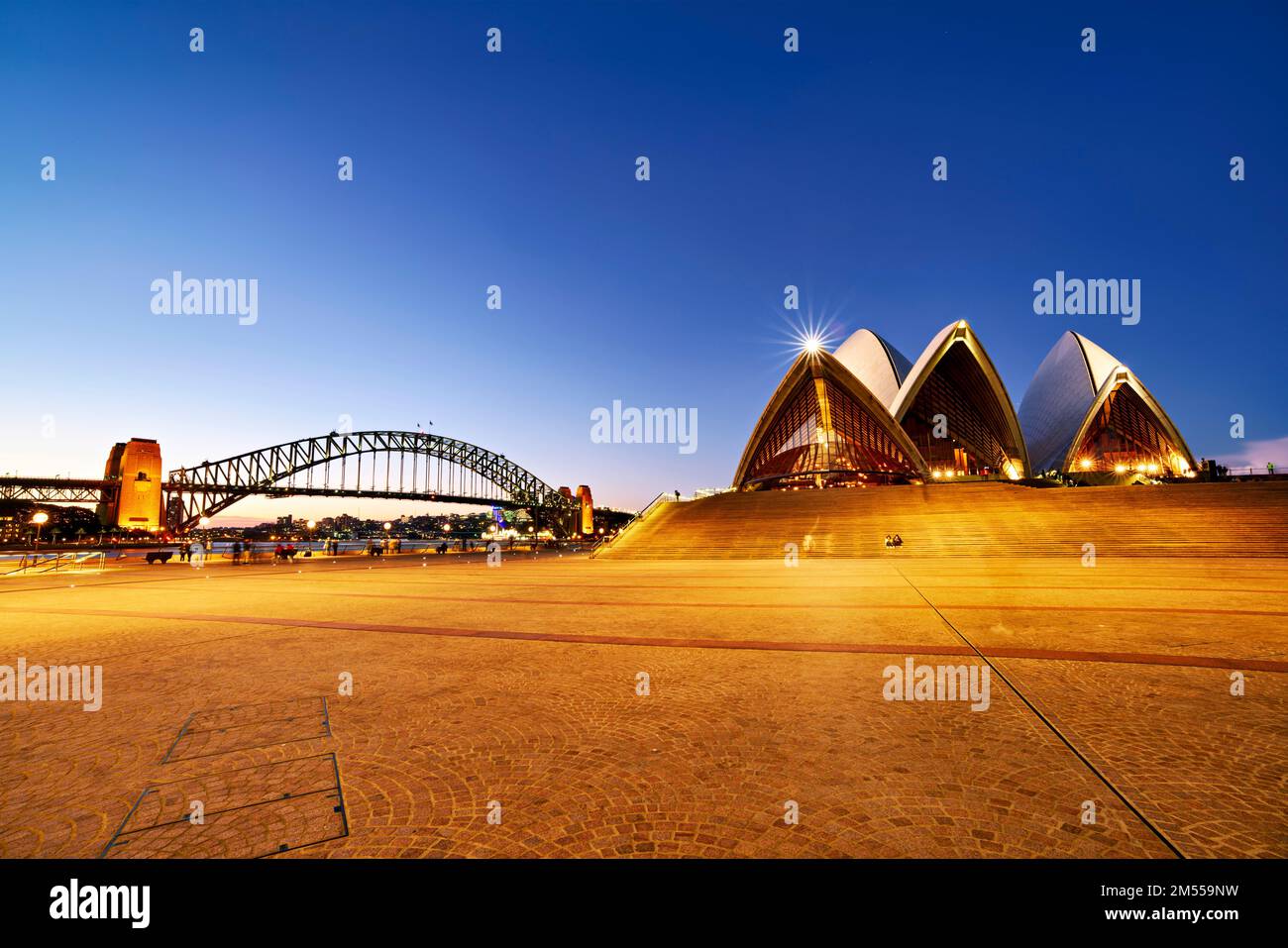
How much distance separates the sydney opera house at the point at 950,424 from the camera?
164 ft

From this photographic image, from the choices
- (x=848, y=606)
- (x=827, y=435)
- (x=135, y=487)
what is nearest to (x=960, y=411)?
(x=827, y=435)

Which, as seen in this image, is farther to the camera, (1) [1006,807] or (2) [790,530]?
(2) [790,530]

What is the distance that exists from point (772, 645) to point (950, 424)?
58.3 meters

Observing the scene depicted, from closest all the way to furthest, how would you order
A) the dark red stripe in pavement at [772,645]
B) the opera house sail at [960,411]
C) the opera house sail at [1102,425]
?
the dark red stripe in pavement at [772,645] → the opera house sail at [960,411] → the opera house sail at [1102,425]

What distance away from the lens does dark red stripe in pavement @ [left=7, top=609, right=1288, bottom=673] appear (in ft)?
19.3

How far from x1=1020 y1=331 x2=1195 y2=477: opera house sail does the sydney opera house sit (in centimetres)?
11

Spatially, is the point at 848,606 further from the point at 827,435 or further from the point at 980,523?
the point at 827,435


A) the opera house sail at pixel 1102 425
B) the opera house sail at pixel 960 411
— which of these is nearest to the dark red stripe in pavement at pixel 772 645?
the opera house sail at pixel 960 411

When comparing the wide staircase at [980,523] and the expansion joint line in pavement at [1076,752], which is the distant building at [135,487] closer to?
the wide staircase at [980,523]

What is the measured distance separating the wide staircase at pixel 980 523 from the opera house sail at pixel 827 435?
60.6 feet
